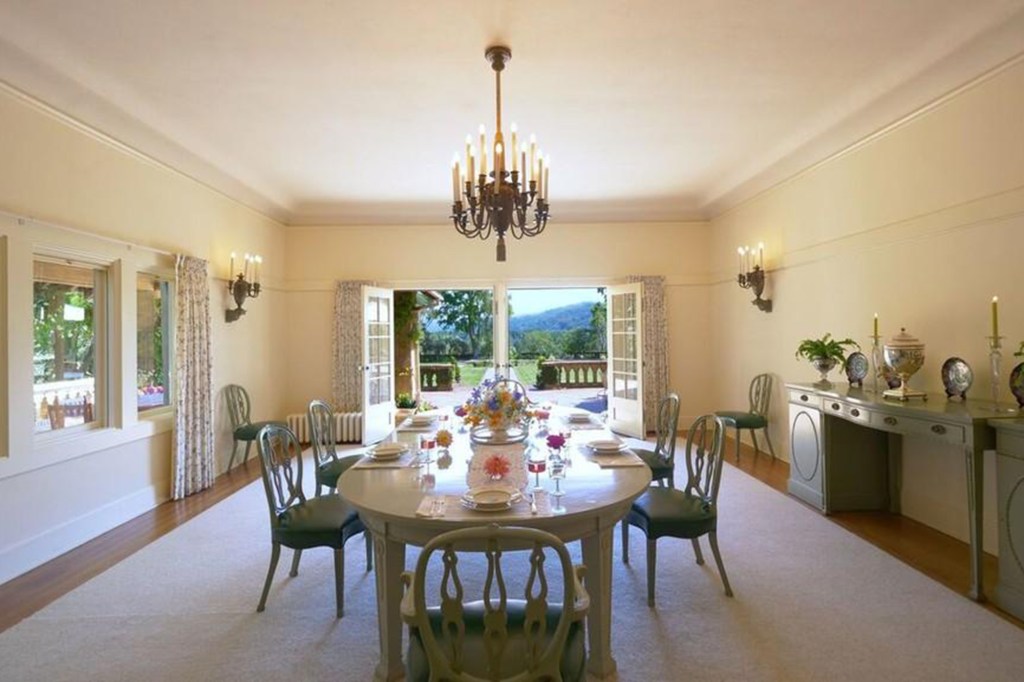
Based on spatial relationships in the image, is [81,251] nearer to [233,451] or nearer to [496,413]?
[233,451]

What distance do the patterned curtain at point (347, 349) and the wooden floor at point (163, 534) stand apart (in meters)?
2.24

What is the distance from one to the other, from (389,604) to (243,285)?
14.0ft

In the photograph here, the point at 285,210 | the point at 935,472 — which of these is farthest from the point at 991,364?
the point at 285,210

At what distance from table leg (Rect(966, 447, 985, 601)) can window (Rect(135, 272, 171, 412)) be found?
5496 millimetres

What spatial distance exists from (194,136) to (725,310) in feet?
18.8

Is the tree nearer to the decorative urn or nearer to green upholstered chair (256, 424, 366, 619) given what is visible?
the decorative urn

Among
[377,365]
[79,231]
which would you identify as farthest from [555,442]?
[377,365]

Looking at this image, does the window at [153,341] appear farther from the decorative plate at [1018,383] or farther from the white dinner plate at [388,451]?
the decorative plate at [1018,383]

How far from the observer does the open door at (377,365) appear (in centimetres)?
653

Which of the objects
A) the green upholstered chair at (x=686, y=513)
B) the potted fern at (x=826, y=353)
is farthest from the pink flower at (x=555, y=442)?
the potted fern at (x=826, y=353)

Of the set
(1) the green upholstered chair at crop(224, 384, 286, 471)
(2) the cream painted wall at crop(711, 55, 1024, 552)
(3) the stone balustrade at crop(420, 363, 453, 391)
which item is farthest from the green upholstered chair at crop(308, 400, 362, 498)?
(3) the stone balustrade at crop(420, 363, 453, 391)

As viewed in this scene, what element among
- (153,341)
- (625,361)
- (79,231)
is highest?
(79,231)

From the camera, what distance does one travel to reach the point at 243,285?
543 centimetres

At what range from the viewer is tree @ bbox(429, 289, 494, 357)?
11195 millimetres
